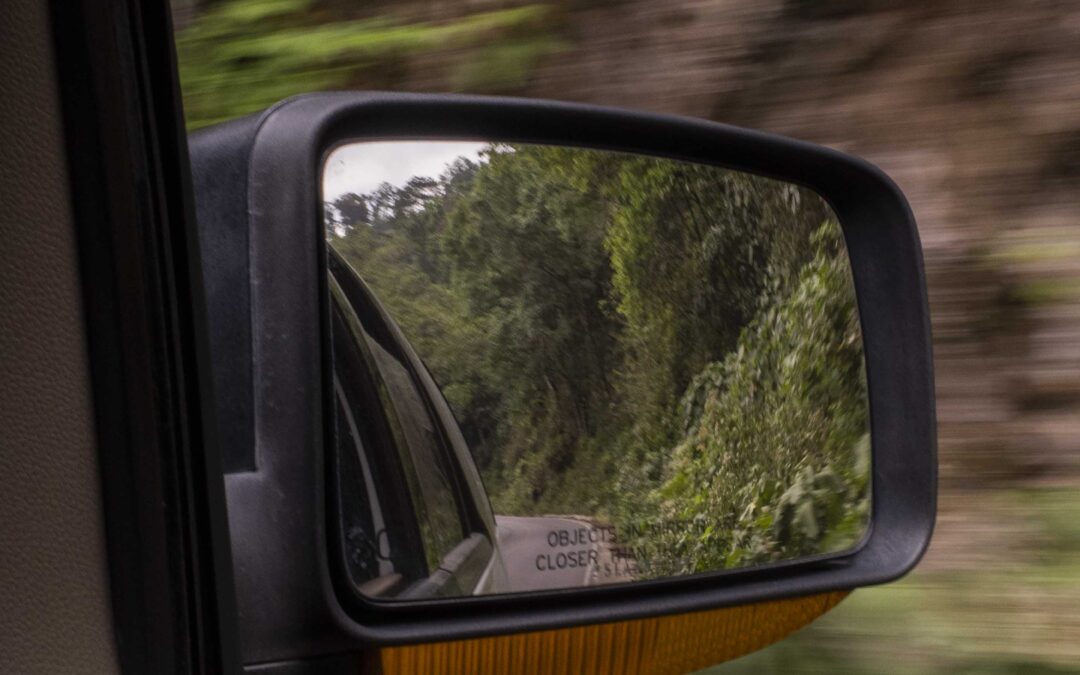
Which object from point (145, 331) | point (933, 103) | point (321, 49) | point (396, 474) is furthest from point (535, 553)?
point (933, 103)

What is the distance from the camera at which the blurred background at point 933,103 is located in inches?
124

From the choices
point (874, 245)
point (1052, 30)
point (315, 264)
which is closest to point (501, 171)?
point (315, 264)

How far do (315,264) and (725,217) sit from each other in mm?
695

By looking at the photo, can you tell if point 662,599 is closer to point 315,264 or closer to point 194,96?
point 315,264

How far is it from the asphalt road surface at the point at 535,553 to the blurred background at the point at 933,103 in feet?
5.71

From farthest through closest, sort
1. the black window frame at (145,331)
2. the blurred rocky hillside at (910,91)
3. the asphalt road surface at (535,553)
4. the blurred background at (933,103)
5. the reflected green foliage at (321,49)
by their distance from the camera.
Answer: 1. the reflected green foliage at (321,49)
2. the blurred rocky hillside at (910,91)
3. the blurred background at (933,103)
4. the asphalt road surface at (535,553)
5. the black window frame at (145,331)

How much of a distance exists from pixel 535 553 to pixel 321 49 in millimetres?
2615

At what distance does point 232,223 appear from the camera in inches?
44.3

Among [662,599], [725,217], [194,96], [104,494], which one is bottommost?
[662,599]

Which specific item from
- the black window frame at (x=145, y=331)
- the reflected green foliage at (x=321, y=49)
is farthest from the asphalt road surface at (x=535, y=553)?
the reflected green foliage at (x=321, y=49)

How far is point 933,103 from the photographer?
3.65 metres

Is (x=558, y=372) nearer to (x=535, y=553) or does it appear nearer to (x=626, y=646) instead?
(x=535, y=553)

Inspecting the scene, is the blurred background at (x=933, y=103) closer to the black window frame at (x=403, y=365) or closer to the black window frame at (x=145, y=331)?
the black window frame at (x=403, y=365)

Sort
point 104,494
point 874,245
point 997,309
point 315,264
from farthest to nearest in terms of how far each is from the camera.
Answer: point 997,309 → point 874,245 → point 315,264 → point 104,494
